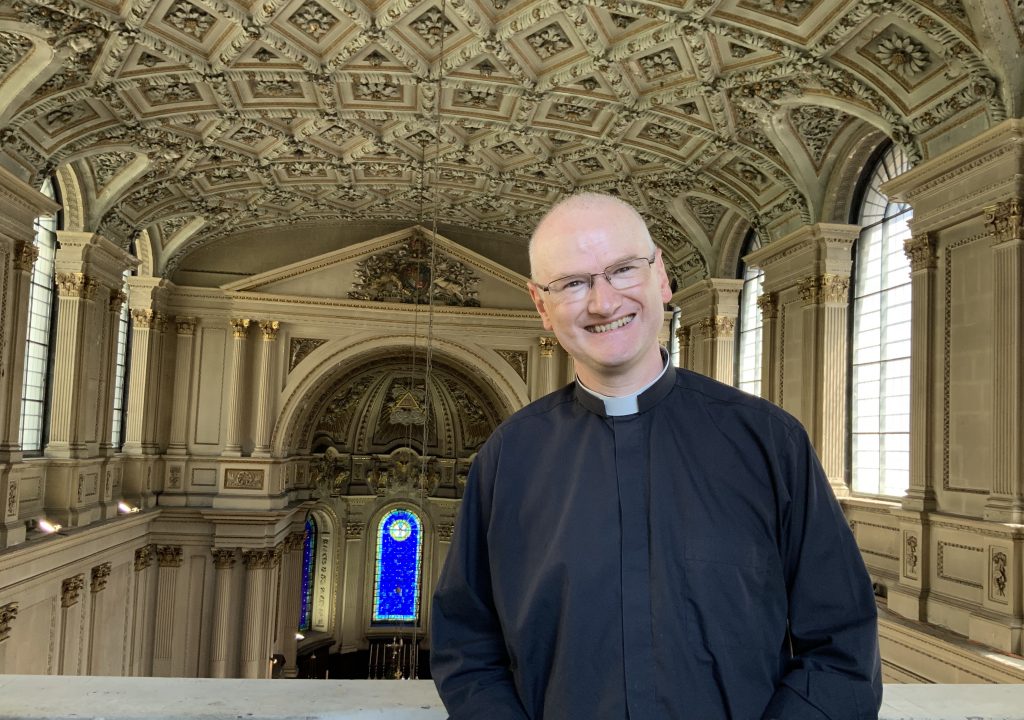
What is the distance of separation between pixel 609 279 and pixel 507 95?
10906 millimetres

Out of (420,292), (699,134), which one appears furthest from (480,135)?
(420,292)

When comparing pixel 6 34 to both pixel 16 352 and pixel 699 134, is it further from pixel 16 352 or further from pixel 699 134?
pixel 699 134

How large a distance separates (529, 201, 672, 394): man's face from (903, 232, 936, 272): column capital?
27.2ft

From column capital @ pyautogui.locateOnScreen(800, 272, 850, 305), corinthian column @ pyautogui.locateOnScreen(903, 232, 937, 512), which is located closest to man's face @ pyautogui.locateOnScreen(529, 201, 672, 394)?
corinthian column @ pyautogui.locateOnScreen(903, 232, 937, 512)

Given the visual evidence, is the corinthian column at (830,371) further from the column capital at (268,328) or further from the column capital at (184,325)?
the column capital at (184,325)

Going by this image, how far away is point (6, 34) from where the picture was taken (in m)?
9.51

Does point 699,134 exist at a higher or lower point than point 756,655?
higher

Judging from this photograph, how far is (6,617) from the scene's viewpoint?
10773mm

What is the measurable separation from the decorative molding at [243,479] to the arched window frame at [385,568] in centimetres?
783

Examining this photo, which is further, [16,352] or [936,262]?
[16,352]

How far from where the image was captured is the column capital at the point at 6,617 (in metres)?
10.7

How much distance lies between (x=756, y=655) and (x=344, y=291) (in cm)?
1896

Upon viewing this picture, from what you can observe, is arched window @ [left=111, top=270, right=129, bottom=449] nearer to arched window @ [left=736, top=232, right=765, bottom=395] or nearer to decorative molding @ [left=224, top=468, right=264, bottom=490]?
decorative molding @ [left=224, top=468, right=264, bottom=490]

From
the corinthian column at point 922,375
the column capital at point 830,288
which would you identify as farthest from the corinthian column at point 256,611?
the corinthian column at point 922,375
